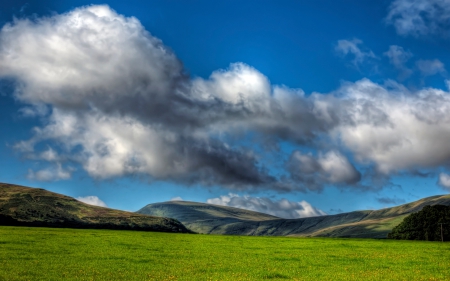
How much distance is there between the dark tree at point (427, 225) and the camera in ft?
367

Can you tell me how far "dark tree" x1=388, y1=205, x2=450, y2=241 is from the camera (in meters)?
112

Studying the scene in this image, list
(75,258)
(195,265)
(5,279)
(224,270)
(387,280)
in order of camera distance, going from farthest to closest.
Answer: (75,258) < (195,265) < (224,270) < (387,280) < (5,279)

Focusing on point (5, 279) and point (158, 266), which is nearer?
point (5, 279)

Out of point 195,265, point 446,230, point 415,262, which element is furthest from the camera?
point 446,230

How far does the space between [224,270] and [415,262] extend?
18910 millimetres

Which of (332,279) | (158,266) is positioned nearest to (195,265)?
(158,266)

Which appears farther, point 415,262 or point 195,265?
point 415,262

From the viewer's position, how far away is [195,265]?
98.8 feet

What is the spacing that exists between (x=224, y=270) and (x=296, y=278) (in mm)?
5405

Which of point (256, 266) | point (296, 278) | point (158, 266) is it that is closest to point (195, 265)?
point (158, 266)

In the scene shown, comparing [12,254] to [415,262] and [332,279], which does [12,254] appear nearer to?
[332,279]

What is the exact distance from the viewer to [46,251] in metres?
37.4

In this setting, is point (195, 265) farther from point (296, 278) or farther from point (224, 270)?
point (296, 278)

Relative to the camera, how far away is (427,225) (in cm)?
11812
